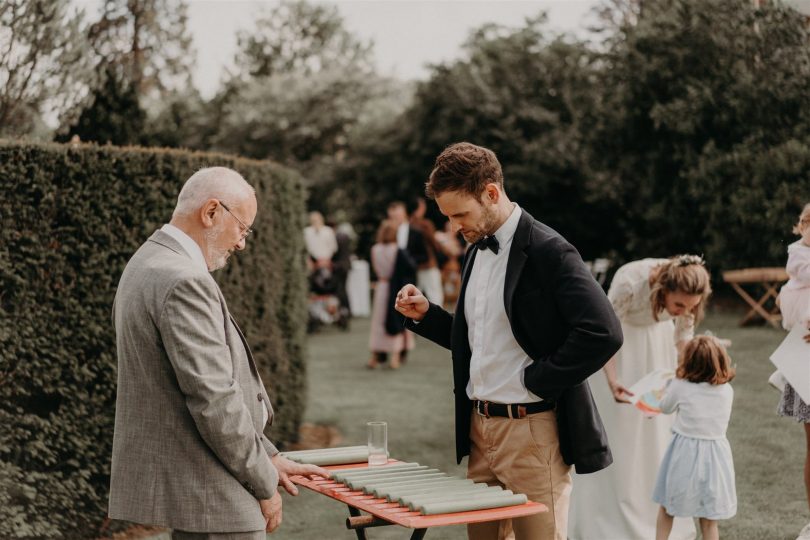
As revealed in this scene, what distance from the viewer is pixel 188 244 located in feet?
10.6

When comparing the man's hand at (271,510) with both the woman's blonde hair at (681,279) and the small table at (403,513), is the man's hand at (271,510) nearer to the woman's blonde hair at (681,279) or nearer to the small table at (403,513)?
the small table at (403,513)

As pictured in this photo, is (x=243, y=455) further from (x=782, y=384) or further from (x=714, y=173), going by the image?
(x=714, y=173)

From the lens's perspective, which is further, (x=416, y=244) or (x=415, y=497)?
(x=416, y=244)

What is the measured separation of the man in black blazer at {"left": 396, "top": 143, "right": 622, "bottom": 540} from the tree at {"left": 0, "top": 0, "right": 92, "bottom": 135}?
4.24 m

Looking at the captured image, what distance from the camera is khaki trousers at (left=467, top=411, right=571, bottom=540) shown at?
3.65 metres

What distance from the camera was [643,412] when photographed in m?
5.82

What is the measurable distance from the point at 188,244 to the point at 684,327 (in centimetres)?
347

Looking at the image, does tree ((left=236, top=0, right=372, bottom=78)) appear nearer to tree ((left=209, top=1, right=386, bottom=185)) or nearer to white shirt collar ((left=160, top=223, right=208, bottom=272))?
tree ((left=209, top=1, right=386, bottom=185))

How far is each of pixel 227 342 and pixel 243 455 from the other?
1.29ft

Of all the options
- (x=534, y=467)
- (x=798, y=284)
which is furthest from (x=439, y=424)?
(x=534, y=467)

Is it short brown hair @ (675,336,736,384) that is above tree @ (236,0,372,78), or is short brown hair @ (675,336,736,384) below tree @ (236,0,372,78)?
below

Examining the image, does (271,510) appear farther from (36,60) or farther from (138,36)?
(138,36)

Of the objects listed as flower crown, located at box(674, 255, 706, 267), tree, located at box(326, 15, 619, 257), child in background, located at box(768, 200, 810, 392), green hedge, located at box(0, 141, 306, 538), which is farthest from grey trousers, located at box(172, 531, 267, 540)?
tree, located at box(326, 15, 619, 257)

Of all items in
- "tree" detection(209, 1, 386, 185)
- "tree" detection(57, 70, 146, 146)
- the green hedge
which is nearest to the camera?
the green hedge
